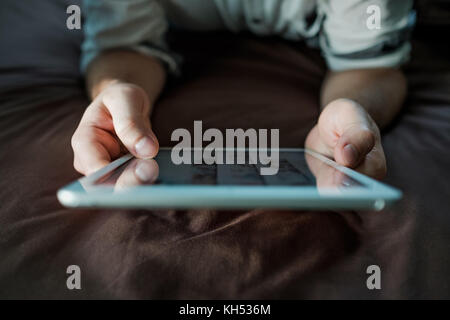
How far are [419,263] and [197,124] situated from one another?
335 mm

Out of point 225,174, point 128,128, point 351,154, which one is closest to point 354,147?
point 351,154

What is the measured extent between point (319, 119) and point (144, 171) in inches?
9.7

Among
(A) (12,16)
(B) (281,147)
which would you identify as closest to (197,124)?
(B) (281,147)

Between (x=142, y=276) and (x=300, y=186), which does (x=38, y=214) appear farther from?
(x=300, y=186)

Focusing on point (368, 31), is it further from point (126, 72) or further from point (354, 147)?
point (126, 72)

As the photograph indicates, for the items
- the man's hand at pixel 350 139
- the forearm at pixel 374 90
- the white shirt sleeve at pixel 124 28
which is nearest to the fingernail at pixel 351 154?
the man's hand at pixel 350 139

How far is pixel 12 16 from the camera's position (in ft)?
2.19

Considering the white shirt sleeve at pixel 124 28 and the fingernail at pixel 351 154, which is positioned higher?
the white shirt sleeve at pixel 124 28

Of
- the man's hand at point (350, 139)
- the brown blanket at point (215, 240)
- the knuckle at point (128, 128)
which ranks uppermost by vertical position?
the knuckle at point (128, 128)

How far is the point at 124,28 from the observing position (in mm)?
607

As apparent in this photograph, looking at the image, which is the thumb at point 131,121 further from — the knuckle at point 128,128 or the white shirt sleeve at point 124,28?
the white shirt sleeve at point 124,28

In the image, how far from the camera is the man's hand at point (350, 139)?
0.35m

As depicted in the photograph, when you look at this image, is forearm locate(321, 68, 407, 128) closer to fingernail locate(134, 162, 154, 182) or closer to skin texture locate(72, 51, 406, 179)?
skin texture locate(72, 51, 406, 179)

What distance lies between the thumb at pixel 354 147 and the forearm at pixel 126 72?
0.32 meters
